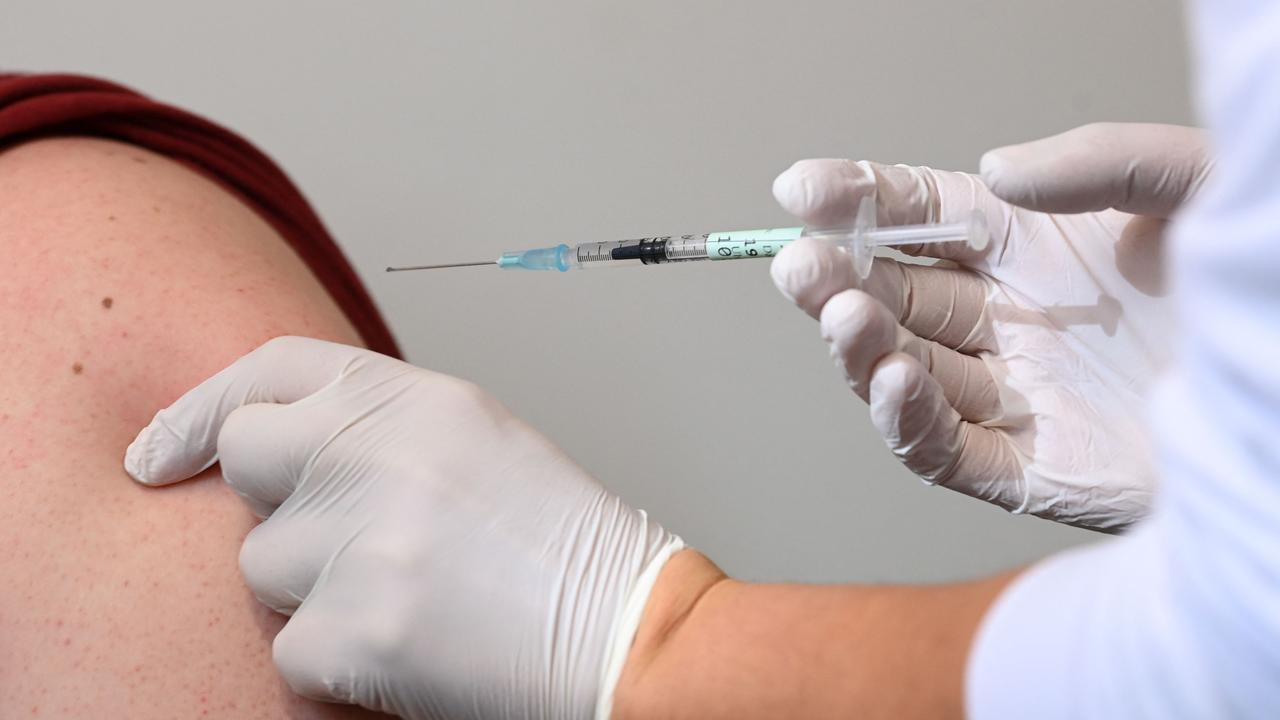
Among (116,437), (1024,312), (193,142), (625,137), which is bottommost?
(1024,312)

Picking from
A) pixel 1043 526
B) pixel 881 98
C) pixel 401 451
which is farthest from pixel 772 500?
pixel 401 451

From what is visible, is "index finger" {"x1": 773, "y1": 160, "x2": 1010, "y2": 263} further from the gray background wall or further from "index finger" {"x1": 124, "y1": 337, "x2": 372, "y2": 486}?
the gray background wall

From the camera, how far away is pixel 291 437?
1002mm

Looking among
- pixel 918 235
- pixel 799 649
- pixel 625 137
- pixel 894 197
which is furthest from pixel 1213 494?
pixel 625 137

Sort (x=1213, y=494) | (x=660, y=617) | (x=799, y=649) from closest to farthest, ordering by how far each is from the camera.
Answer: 1. (x=1213, y=494)
2. (x=799, y=649)
3. (x=660, y=617)

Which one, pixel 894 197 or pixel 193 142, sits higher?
pixel 193 142

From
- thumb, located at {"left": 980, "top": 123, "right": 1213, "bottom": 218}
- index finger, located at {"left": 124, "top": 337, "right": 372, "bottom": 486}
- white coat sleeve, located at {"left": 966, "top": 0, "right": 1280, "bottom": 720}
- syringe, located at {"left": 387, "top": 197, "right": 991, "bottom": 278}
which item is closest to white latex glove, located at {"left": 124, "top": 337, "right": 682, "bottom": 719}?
index finger, located at {"left": 124, "top": 337, "right": 372, "bottom": 486}

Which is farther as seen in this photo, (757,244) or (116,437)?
(757,244)

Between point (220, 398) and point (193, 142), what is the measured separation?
1.62 ft

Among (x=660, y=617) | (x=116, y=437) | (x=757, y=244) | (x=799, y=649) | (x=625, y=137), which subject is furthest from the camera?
(x=625, y=137)

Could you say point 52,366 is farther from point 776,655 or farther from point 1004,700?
point 1004,700

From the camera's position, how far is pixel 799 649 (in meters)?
0.79

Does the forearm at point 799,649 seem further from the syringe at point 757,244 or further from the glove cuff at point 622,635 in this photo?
the syringe at point 757,244

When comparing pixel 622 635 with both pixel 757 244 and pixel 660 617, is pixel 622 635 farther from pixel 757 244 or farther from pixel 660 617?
pixel 757 244
